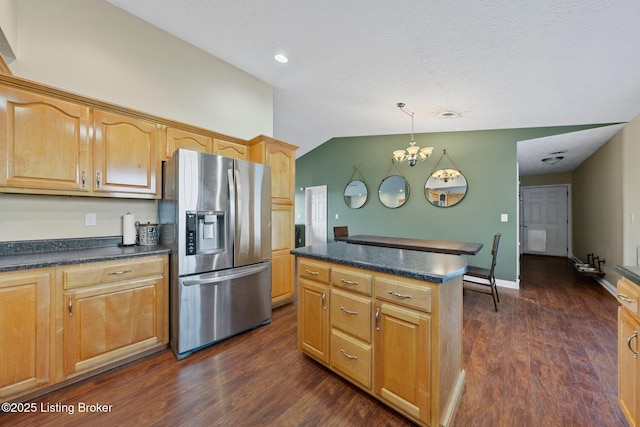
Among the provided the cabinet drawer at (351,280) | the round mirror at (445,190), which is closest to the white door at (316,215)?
the round mirror at (445,190)

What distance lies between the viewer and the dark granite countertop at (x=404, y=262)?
4.41 ft

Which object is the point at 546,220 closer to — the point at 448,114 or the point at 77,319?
the point at 448,114

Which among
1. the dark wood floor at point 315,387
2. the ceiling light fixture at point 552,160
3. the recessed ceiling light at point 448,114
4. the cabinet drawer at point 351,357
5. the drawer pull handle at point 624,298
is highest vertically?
the recessed ceiling light at point 448,114

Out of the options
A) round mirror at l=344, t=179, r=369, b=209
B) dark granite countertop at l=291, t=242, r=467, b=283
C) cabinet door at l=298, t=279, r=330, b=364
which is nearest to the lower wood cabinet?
cabinet door at l=298, t=279, r=330, b=364

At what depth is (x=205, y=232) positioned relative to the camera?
2279mm

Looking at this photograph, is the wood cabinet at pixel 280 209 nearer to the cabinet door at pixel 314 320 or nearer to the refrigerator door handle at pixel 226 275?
the refrigerator door handle at pixel 226 275

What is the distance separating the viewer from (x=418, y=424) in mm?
1418

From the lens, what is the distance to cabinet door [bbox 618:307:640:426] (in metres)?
1.25

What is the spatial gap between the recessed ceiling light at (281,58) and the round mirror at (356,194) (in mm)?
3257

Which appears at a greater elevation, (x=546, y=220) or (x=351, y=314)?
(x=546, y=220)

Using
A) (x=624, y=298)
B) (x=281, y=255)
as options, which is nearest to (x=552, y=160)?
(x=624, y=298)

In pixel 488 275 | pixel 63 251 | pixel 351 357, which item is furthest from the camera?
pixel 488 275

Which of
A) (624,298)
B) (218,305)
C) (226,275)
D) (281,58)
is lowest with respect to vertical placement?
(218,305)

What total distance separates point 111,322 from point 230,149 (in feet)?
6.42
